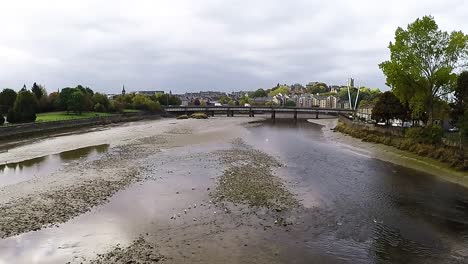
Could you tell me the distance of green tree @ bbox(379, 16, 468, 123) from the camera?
3568cm

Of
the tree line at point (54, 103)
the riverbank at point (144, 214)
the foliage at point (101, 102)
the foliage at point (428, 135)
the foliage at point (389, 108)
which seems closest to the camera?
the riverbank at point (144, 214)

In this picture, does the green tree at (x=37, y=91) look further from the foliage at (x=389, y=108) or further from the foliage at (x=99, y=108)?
the foliage at (x=389, y=108)

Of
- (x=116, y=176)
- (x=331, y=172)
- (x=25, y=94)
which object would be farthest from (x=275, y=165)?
(x=25, y=94)

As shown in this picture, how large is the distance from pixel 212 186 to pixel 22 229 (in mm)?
10983

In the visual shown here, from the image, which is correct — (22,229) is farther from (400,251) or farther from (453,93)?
(453,93)

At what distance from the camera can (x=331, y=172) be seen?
95.1 ft

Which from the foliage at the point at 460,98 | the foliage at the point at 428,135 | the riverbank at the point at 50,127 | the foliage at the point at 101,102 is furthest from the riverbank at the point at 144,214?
the foliage at the point at 101,102

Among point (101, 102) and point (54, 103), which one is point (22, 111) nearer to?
point (54, 103)

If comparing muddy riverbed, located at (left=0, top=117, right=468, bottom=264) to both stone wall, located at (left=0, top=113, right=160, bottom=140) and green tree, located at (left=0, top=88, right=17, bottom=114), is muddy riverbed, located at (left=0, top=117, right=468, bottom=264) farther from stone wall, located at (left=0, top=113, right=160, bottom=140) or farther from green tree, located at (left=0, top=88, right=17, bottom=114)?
green tree, located at (left=0, top=88, right=17, bottom=114)

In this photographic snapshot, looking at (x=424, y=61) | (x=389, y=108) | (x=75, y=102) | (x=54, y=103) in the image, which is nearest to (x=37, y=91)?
(x=54, y=103)

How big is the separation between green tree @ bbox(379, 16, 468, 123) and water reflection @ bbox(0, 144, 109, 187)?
3087 cm

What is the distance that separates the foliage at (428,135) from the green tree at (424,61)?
92.9 inches

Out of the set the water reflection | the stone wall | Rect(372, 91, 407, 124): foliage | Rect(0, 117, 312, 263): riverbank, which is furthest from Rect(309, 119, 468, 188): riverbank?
the stone wall

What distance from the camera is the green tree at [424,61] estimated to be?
35.7 metres
